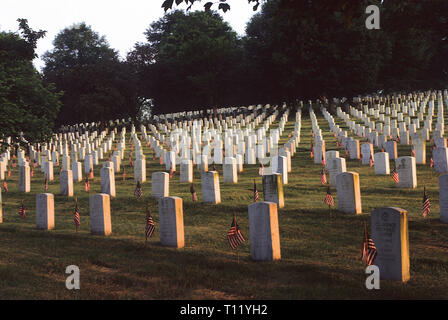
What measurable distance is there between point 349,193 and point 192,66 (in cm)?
5323

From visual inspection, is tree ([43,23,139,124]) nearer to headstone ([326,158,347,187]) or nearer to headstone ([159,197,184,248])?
headstone ([326,158,347,187])

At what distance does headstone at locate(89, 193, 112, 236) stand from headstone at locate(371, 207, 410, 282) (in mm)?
5722

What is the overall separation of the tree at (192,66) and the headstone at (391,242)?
53584 millimetres

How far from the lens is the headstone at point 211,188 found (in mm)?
→ 14328

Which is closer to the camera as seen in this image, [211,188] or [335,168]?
[211,188]

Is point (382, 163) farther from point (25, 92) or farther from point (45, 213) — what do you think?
point (25, 92)

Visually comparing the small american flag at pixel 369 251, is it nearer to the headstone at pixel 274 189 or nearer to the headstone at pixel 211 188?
the headstone at pixel 274 189

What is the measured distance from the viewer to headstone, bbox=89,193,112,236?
448 inches

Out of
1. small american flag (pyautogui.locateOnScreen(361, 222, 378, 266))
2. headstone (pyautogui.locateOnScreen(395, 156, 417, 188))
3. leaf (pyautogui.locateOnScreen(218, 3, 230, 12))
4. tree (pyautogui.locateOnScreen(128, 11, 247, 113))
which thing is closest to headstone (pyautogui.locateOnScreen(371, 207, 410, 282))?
small american flag (pyautogui.locateOnScreen(361, 222, 378, 266))

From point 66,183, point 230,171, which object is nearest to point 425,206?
point 230,171

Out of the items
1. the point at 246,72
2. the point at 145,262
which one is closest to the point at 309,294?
the point at 145,262

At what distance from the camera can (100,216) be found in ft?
37.4

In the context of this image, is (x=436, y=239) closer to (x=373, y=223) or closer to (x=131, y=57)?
(x=373, y=223)

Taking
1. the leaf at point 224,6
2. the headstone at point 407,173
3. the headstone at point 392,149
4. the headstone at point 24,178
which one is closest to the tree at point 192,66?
the headstone at point 24,178
